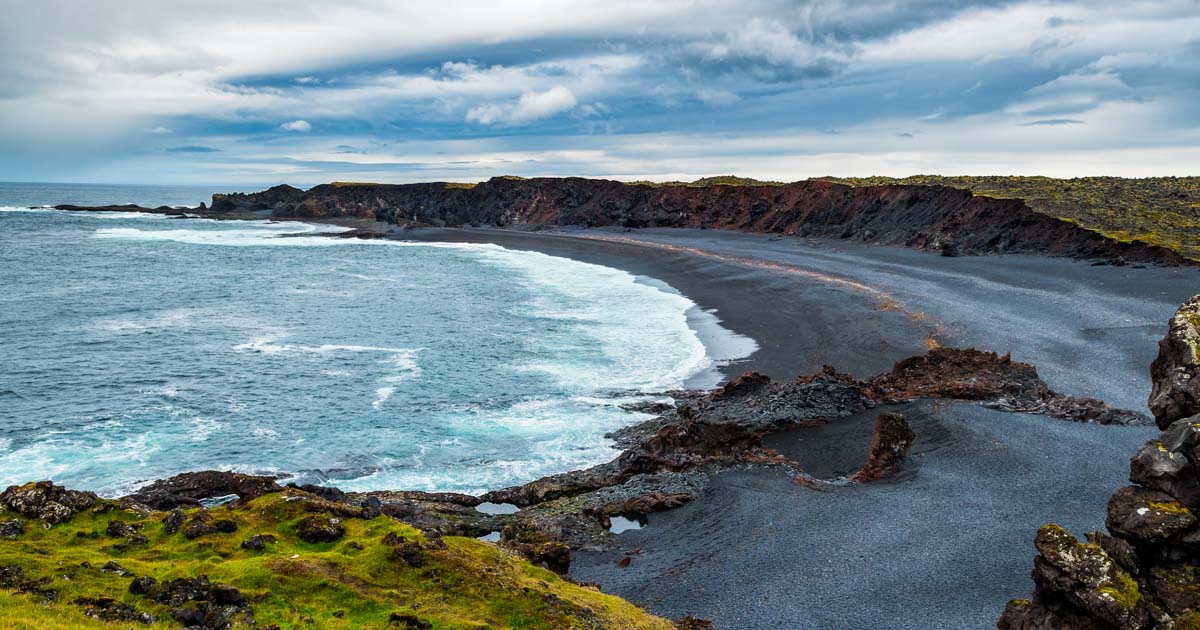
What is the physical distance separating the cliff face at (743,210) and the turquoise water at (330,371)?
3473 cm

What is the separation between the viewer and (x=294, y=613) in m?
11.5

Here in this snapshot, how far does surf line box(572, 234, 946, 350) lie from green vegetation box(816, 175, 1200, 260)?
2346 cm

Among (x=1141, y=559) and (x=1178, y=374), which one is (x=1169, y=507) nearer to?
(x=1141, y=559)

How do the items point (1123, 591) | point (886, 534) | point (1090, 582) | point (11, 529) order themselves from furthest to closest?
point (886, 534) < point (11, 529) < point (1090, 582) < point (1123, 591)

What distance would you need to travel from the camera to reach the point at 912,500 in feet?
63.0

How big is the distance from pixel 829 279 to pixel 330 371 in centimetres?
3952

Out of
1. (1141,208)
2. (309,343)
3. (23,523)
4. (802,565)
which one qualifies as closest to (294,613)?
(23,523)

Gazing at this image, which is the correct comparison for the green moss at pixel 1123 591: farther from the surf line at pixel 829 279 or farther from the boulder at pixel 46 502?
the surf line at pixel 829 279

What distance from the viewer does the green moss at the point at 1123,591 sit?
383 inches

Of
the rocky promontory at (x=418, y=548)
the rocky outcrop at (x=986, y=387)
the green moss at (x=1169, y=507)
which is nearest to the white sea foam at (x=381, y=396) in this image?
the rocky promontory at (x=418, y=548)

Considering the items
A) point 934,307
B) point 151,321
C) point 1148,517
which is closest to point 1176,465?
point 1148,517

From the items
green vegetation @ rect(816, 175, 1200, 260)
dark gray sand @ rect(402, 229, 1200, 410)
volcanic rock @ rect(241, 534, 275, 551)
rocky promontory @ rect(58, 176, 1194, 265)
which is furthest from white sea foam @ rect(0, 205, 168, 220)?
volcanic rock @ rect(241, 534, 275, 551)

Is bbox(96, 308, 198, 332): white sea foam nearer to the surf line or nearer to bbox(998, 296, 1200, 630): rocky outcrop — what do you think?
the surf line

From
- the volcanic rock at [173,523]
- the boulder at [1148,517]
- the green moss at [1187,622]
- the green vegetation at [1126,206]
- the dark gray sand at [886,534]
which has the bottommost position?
the dark gray sand at [886,534]
